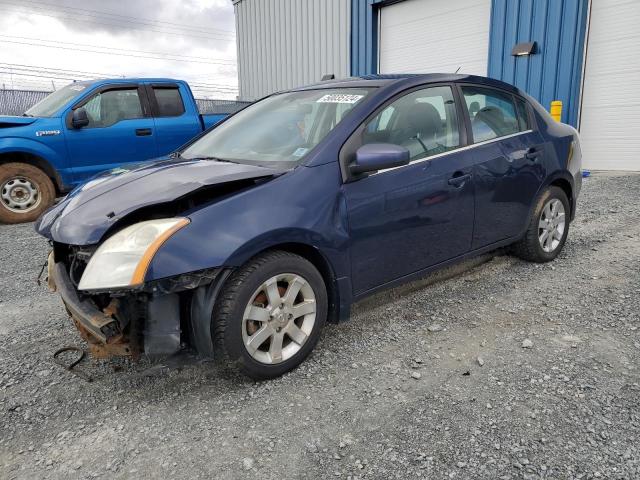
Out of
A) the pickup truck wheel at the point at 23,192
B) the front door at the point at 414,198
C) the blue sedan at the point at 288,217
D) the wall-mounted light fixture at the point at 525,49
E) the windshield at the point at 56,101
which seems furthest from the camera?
the wall-mounted light fixture at the point at 525,49

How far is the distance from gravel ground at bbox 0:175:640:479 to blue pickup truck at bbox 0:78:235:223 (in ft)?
11.1

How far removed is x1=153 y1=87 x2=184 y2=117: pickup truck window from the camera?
726cm

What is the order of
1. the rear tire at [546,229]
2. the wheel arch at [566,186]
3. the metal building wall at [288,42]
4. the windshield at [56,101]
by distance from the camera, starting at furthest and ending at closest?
the metal building wall at [288,42], the windshield at [56,101], the wheel arch at [566,186], the rear tire at [546,229]

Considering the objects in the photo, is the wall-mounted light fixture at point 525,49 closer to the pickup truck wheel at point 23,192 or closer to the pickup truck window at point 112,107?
the pickup truck window at point 112,107

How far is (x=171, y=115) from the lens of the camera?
7.32 meters

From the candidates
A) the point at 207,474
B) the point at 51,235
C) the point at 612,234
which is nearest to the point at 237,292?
the point at 207,474

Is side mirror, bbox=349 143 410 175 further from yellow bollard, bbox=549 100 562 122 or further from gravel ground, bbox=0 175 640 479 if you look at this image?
yellow bollard, bbox=549 100 562 122

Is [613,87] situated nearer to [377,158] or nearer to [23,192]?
[377,158]

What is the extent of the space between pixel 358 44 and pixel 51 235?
39.7ft

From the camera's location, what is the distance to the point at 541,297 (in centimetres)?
362

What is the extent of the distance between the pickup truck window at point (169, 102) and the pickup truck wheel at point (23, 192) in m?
1.81

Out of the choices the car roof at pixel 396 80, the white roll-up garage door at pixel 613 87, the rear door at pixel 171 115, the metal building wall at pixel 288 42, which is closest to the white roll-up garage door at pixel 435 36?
the metal building wall at pixel 288 42

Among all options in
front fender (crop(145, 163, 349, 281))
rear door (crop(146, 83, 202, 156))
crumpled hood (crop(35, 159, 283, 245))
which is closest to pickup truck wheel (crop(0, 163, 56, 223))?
rear door (crop(146, 83, 202, 156))

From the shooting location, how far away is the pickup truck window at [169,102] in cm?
726
